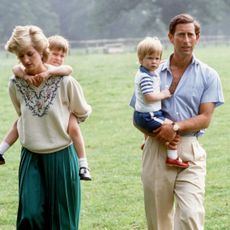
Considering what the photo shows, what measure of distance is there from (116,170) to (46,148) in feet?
17.4

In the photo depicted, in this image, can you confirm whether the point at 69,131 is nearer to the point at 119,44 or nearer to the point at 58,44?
the point at 58,44

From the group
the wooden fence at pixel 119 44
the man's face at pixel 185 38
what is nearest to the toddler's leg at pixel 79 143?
the man's face at pixel 185 38

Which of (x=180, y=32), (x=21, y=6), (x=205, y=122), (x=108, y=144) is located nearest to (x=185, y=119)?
(x=205, y=122)

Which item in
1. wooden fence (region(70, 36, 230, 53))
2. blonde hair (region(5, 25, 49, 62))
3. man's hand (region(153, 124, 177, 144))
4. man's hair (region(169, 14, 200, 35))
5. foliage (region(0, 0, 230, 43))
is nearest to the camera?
blonde hair (region(5, 25, 49, 62))

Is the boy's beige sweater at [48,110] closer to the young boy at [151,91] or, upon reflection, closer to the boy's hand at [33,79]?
the boy's hand at [33,79]

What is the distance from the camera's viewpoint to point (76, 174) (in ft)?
15.4

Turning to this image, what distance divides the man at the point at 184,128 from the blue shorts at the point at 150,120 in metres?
0.04

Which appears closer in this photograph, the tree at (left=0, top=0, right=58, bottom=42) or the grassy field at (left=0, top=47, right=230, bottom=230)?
the grassy field at (left=0, top=47, right=230, bottom=230)

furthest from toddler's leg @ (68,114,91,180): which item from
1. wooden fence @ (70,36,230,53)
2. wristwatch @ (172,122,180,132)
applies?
wooden fence @ (70,36,230,53)

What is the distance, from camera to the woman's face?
4449mm

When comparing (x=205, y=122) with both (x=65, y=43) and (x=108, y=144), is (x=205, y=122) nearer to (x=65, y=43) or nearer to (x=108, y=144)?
(x=65, y=43)

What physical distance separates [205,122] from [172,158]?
1.05ft

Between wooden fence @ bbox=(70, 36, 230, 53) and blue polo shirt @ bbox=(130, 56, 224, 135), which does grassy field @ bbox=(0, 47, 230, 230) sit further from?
wooden fence @ bbox=(70, 36, 230, 53)

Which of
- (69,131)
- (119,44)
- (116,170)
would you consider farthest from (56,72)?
(119,44)
